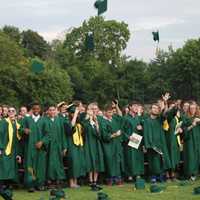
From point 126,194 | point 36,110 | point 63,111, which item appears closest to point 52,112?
point 36,110

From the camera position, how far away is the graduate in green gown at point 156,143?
41.0ft

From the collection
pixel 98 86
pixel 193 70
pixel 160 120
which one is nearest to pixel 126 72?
pixel 98 86

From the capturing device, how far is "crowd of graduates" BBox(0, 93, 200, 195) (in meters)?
11.6

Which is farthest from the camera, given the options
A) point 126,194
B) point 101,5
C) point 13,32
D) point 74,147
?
point 13,32

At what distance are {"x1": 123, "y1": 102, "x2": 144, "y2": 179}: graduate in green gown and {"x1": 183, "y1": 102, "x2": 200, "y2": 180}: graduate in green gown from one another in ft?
3.48

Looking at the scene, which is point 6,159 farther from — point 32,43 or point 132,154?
point 32,43

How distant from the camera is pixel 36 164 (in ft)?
38.0

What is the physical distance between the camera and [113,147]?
489 inches

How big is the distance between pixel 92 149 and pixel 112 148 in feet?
1.58

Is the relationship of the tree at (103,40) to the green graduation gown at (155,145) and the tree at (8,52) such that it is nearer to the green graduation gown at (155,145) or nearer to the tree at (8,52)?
the tree at (8,52)

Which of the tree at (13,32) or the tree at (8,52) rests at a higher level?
the tree at (13,32)

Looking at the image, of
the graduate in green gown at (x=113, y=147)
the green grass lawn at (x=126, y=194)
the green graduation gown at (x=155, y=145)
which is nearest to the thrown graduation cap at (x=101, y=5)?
the graduate in green gown at (x=113, y=147)

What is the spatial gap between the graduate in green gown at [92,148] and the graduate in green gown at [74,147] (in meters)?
0.13

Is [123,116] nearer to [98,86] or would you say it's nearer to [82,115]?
[82,115]
